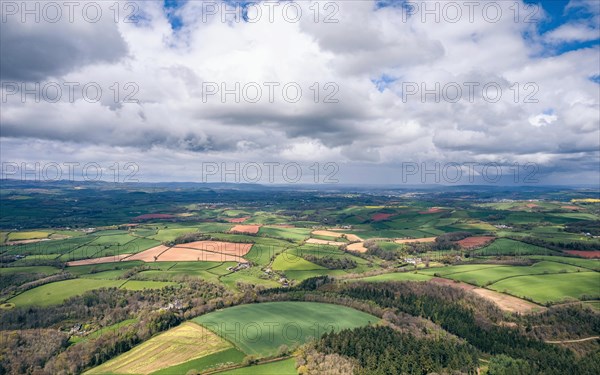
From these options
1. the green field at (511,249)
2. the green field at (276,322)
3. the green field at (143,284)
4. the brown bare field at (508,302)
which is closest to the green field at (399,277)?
the brown bare field at (508,302)

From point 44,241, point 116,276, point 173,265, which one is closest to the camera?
point 116,276

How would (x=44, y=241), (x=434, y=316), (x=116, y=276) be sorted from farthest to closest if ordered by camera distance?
(x=44, y=241)
(x=116, y=276)
(x=434, y=316)

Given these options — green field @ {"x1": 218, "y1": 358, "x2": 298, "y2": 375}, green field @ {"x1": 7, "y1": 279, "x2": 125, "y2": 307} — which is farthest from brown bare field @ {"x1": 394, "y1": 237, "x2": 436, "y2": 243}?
green field @ {"x1": 7, "y1": 279, "x2": 125, "y2": 307}

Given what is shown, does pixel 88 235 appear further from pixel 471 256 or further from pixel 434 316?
pixel 471 256

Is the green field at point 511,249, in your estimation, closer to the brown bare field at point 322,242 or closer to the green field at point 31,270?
the brown bare field at point 322,242

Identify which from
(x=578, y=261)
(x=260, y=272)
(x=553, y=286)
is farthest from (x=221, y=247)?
(x=578, y=261)

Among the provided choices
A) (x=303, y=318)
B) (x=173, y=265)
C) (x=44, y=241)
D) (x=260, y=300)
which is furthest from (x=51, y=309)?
(x=44, y=241)

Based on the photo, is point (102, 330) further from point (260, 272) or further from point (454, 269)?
point (454, 269)
